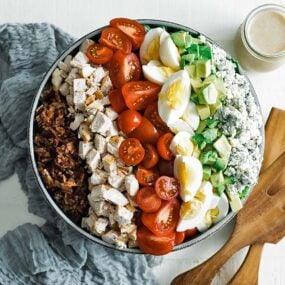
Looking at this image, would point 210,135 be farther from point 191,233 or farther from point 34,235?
point 34,235

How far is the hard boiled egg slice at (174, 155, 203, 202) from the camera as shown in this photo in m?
1.42

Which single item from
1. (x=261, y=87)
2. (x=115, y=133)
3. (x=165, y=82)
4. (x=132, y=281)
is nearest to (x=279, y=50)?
(x=261, y=87)

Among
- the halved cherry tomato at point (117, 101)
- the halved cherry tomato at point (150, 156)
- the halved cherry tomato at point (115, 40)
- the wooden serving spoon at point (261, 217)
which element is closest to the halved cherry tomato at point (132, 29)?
the halved cherry tomato at point (115, 40)

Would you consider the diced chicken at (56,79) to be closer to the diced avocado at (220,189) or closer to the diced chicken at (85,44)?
the diced chicken at (85,44)

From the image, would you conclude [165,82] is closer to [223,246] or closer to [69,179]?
[69,179]

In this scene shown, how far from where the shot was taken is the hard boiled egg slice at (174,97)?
1.43 m

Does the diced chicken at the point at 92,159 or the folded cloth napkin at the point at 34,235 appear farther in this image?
the folded cloth napkin at the point at 34,235

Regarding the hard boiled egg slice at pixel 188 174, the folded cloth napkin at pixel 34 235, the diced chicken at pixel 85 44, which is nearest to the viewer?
the hard boiled egg slice at pixel 188 174

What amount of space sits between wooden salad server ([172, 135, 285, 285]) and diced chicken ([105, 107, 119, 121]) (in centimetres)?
40

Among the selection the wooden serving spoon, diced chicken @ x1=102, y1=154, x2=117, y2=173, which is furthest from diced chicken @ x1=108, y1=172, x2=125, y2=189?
the wooden serving spoon

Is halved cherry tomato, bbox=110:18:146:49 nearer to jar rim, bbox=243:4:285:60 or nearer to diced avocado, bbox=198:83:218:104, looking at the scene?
diced avocado, bbox=198:83:218:104

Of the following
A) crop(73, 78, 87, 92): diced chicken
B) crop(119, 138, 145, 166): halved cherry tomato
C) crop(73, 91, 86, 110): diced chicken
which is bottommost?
crop(119, 138, 145, 166): halved cherry tomato

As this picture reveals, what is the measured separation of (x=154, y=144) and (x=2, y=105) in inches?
15.7

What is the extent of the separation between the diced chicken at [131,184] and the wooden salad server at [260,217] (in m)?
0.32
